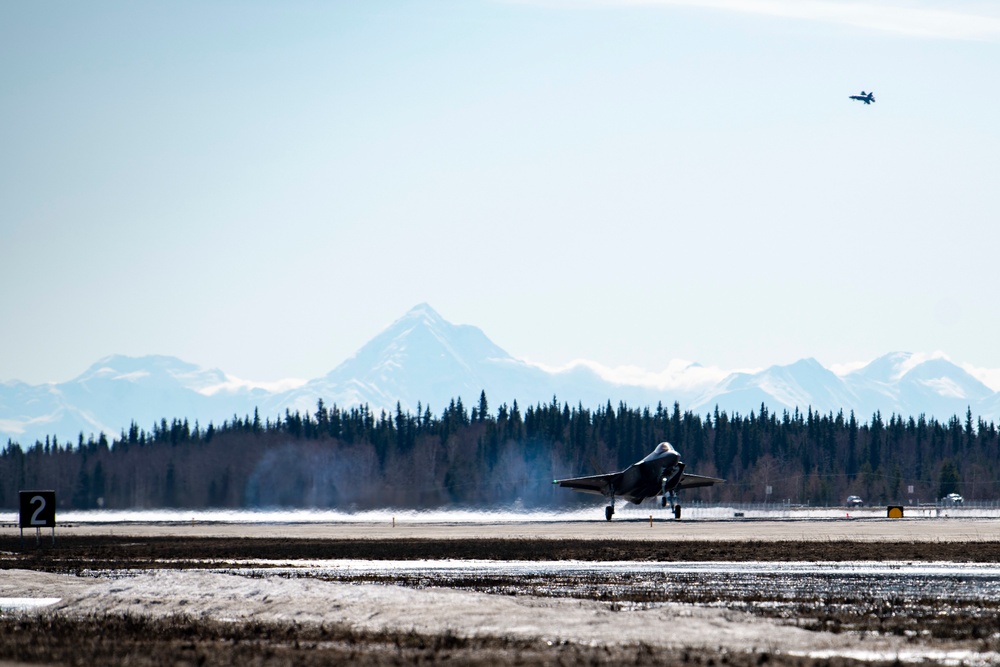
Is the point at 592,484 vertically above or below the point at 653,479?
below

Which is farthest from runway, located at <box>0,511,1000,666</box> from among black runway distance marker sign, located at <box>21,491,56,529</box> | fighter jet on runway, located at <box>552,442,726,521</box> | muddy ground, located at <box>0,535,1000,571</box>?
fighter jet on runway, located at <box>552,442,726,521</box>

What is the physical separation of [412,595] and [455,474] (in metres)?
164

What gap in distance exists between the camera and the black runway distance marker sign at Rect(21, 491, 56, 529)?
2403 inches

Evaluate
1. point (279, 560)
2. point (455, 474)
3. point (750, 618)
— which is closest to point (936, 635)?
point (750, 618)

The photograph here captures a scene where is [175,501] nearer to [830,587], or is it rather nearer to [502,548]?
[502,548]

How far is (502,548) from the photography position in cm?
5712

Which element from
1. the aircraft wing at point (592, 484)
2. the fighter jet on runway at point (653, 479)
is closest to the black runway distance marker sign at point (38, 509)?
the fighter jet on runway at point (653, 479)

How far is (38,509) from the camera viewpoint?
203ft

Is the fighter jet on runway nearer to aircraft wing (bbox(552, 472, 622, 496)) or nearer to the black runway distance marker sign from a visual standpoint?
aircraft wing (bbox(552, 472, 622, 496))

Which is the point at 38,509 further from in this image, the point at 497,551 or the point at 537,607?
the point at 537,607

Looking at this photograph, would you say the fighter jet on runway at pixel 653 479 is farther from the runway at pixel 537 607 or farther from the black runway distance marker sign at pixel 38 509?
the black runway distance marker sign at pixel 38 509

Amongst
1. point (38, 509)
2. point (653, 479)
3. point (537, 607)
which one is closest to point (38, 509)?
point (38, 509)

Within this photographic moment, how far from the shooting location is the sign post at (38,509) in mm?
61031

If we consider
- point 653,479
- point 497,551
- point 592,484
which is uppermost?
point 653,479
